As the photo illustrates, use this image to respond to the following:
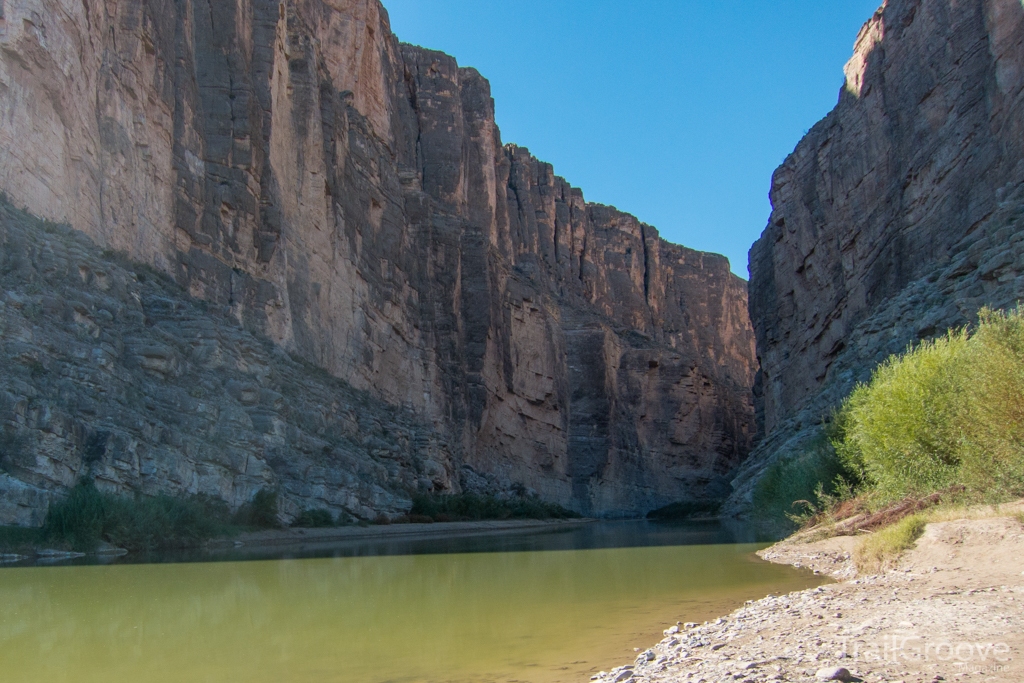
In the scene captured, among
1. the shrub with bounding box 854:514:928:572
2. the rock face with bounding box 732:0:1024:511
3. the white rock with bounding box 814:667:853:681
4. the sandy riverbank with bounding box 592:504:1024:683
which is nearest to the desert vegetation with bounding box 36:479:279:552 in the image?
the sandy riverbank with bounding box 592:504:1024:683

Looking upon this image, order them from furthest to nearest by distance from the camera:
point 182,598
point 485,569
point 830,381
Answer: point 830,381
point 485,569
point 182,598

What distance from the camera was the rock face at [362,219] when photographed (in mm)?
27016

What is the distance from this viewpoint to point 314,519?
26531mm

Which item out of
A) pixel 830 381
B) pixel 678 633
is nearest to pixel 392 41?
pixel 830 381

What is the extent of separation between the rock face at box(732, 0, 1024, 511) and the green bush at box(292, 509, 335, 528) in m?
16.8

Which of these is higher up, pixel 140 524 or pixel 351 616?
pixel 140 524

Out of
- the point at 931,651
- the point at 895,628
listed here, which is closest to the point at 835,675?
the point at 931,651

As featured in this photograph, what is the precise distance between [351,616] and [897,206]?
33567 millimetres

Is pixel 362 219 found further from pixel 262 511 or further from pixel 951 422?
pixel 951 422

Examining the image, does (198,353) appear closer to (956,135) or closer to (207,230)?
(207,230)

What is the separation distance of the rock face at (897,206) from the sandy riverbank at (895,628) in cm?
1235

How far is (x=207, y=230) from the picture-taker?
3139cm

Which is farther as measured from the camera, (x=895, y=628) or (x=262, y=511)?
(x=262, y=511)

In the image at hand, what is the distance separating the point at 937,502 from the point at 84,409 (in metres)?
18.8
